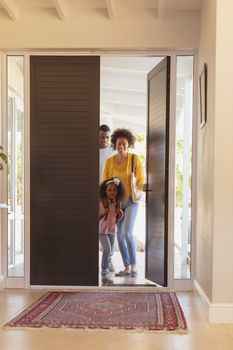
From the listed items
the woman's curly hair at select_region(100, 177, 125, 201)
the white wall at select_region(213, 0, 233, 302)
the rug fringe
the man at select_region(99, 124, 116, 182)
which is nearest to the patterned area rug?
the rug fringe

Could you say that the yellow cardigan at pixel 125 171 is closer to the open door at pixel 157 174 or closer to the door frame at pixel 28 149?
the open door at pixel 157 174

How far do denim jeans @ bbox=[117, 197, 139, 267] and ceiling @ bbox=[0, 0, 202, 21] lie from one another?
192 cm

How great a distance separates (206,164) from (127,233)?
5.46ft

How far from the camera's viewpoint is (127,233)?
4543mm

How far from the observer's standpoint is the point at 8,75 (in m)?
3.80

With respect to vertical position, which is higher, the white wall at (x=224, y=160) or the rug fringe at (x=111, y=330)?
the white wall at (x=224, y=160)

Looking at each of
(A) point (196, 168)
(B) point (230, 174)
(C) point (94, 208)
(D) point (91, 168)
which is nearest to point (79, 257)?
(C) point (94, 208)

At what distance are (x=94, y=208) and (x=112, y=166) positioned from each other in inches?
46.1

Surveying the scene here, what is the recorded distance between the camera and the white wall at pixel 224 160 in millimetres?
2773

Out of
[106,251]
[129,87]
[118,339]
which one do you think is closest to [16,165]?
[106,251]

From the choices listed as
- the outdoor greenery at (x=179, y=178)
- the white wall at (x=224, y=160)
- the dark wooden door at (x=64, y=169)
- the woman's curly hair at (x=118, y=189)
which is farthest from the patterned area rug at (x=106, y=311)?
the woman's curly hair at (x=118, y=189)

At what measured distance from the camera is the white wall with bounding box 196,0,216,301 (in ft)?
9.47

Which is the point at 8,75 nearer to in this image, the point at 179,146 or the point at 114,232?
the point at 179,146

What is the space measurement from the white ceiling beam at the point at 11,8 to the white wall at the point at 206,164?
1.50m
